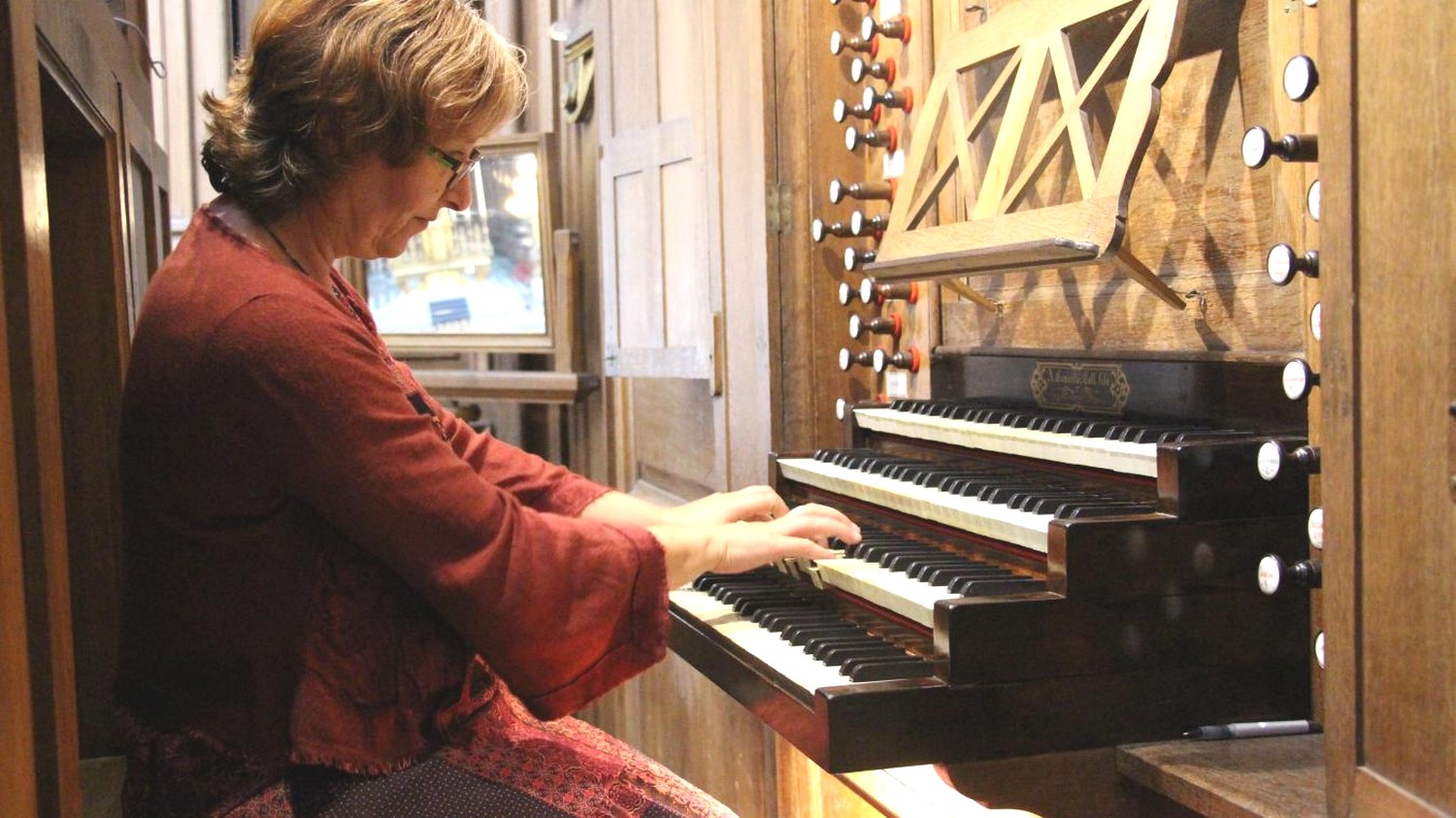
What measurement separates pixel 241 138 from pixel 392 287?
4.73 metres

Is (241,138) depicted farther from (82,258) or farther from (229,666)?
(82,258)

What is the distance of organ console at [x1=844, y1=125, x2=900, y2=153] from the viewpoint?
121 inches

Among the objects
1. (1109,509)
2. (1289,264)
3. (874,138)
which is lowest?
(1109,509)

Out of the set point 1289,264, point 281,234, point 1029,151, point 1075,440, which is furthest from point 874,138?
point 281,234

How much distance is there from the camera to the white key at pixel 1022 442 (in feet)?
6.48

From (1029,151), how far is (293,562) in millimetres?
1790

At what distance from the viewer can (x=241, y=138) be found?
1.67 m

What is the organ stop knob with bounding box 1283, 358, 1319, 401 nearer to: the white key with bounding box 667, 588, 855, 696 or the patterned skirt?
the white key with bounding box 667, 588, 855, 696

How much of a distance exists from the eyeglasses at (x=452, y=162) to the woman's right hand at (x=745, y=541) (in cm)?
56

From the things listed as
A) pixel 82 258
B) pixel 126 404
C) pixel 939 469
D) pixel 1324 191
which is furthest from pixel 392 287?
pixel 1324 191

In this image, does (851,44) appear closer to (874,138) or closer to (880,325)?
(874,138)

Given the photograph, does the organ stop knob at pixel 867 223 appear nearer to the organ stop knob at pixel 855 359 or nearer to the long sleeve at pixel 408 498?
the organ stop knob at pixel 855 359

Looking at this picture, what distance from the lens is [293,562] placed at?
154 cm

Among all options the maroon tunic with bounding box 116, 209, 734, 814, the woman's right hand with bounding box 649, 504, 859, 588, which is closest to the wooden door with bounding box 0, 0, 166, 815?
the maroon tunic with bounding box 116, 209, 734, 814
